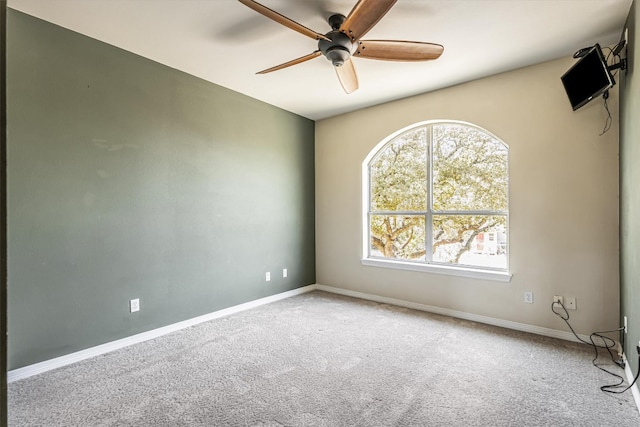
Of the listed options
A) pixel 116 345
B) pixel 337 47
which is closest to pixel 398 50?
pixel 337 47

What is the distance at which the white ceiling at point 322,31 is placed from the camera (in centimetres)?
217

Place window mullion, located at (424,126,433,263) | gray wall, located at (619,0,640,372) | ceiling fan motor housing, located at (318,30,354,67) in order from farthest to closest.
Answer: window mullion, located at (424,126,433,263) < ceiling fan motor housing, located at (318,30,354,67) < gray wall, located at (619,0,640,372)

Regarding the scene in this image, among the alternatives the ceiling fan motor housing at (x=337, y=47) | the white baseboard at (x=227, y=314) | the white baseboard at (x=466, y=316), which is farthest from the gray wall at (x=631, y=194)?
the ceiling fan motor housing at (x=337, y=47)

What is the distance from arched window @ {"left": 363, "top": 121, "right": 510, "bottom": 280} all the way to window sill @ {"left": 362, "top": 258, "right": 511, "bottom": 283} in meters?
0.01

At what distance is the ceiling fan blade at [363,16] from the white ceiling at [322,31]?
27 centimetres

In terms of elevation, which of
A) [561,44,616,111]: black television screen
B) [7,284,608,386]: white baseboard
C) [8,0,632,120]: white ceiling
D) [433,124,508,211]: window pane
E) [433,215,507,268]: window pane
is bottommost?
[7,284,608,386]: white baseboard

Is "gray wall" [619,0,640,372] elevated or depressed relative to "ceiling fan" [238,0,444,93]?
depressed

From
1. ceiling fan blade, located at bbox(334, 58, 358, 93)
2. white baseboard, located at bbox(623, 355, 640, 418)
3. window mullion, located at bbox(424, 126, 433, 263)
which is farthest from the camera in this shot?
window mullion, located at bbox(424, 126, 433, 263)

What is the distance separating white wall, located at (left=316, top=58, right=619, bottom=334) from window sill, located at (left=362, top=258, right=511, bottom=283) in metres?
0.06

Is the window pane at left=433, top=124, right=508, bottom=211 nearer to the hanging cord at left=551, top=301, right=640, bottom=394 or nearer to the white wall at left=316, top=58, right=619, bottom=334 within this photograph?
the white wall at left=316, top=58, right=619, bottom=334

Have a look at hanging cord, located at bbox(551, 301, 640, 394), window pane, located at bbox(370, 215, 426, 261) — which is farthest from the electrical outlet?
window pane, located at bbox(370, 215, 426, 261)

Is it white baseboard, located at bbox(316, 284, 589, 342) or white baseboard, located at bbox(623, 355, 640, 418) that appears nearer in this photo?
white baseboard, located at bbox(623, 355, 640, 418)

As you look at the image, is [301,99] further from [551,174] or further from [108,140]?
[551,174]

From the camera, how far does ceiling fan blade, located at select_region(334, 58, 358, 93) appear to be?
98.8 inches
